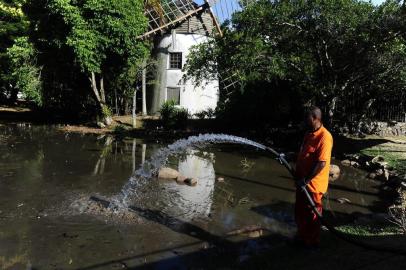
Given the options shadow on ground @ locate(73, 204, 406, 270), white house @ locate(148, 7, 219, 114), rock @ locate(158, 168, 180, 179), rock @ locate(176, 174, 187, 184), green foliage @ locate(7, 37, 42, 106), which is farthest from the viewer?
white house @ locate(148, 7, 219, 114)

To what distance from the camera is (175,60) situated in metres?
32.1

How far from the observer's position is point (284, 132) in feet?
70.5

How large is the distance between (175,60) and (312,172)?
85.7 ft

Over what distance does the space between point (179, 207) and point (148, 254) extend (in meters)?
2.63

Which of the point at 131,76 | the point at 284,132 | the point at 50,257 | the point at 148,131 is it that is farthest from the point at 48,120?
the point at 50,257

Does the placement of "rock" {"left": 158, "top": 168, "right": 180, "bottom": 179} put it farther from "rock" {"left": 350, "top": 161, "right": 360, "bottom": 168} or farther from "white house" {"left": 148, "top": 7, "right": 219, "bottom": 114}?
"white house" {"left": 148, "top": 7, "right": 219, "bottom": 114}

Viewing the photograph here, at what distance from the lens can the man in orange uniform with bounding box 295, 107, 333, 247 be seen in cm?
676

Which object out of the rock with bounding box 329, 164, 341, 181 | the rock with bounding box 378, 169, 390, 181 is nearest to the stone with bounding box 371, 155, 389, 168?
the rock with bounding box 378, 169, 390, 181

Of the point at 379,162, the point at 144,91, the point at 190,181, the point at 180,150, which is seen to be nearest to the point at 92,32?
the point at 144,91

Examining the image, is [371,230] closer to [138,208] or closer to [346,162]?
[138,208]

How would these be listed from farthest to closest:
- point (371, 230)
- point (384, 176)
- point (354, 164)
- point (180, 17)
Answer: point (180, 17) → point (354, 164) → point (384, 176) → point (371, 230)

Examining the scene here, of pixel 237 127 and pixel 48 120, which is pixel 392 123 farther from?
pixel 48 120

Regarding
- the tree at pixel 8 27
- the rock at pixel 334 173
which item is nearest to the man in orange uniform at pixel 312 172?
the rock at pixel 334 173

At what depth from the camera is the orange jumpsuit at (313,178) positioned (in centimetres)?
677
